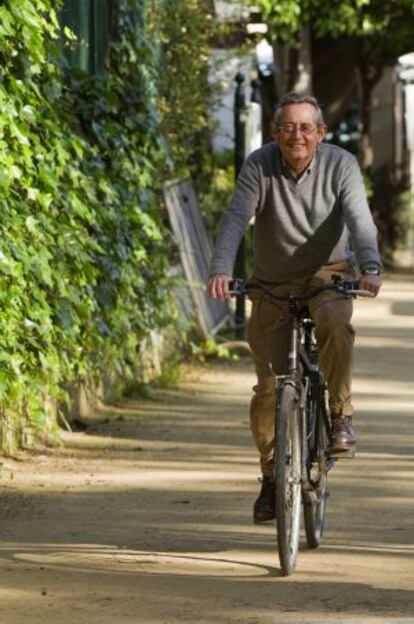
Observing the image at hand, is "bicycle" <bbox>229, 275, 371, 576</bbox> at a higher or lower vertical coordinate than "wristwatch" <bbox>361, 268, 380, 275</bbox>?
lower

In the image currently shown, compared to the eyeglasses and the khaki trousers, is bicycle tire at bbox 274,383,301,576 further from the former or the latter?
the eyeglasses

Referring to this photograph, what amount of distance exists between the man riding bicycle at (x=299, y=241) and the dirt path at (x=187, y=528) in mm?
548

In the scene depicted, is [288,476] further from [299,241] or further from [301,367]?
[299,241]

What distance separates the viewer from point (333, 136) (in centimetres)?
4203

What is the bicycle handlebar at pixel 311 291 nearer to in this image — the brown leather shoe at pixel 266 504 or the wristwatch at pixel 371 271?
the wristwatch at pixel 371 271

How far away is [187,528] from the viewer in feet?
31.4

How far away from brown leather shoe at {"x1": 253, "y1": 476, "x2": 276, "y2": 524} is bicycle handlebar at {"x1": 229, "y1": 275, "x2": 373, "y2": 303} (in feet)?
2.76

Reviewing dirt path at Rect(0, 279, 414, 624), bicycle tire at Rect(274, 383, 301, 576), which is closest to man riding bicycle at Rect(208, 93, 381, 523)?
bicycle tire at Rect(274, 383, 301, 576)

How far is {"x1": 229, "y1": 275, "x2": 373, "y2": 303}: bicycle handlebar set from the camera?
8.62 meters

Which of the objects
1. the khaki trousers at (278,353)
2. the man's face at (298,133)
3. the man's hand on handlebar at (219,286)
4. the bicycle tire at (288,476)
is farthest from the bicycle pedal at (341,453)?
the man's face at (298,133)

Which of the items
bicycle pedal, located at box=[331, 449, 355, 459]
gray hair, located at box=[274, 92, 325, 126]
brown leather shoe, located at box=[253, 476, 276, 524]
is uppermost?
gray hair, located at box=[274, 92, 325, 126]

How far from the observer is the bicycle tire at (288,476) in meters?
8.21

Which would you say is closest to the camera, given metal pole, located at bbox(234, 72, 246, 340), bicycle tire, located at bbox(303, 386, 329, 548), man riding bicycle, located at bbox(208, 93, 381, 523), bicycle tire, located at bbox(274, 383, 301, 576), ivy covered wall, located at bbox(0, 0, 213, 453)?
bicycle tire, located at bbox(274, 383, 301, 576)

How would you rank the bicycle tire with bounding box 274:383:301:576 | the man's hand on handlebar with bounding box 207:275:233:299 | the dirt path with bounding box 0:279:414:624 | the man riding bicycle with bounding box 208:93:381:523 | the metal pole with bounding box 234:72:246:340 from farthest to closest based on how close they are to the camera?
the metal pole with bounding box 234:72:246:340, the man riding bicycle with bounding box 208:93:381:523, the man's hand on handlebar with bounding box 207:275:233:299, the bicycle tire with bounding box 274:383:301:576, the dirt path with bounding box 0:279:414:624
